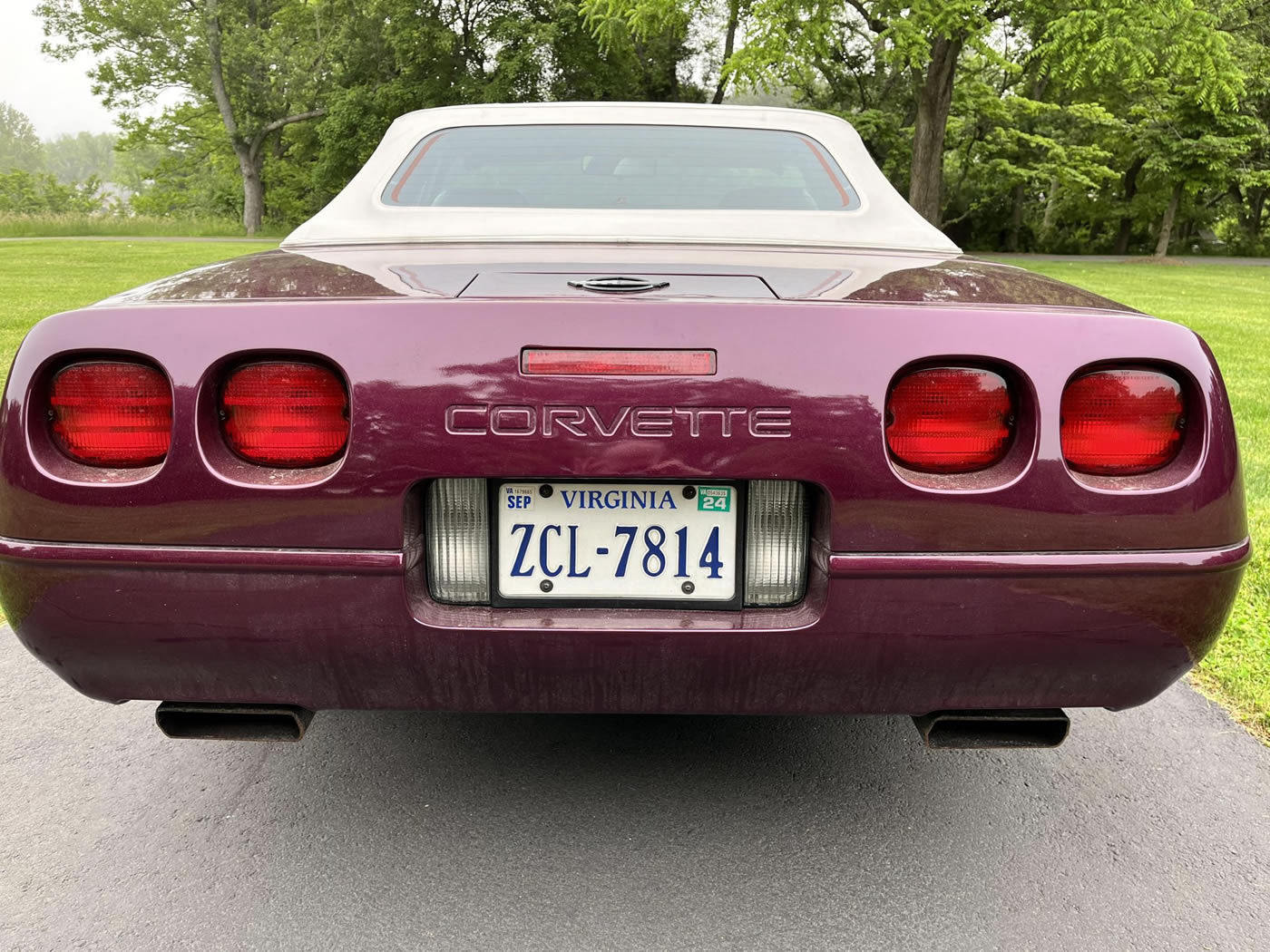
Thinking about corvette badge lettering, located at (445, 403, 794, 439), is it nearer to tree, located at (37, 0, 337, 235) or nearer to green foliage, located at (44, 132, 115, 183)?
tree, located at (37, 0, 337, 235)

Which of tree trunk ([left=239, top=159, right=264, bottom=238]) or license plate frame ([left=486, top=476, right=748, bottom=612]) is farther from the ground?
tree trunk ([left=239, top=159, right=264, bottom=238])

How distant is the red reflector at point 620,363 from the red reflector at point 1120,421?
2.00ft

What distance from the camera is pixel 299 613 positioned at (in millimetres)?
1537

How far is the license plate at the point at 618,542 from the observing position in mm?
1537

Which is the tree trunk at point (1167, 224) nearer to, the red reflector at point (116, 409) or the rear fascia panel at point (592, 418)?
the rear fascia panel at point (592, 418)

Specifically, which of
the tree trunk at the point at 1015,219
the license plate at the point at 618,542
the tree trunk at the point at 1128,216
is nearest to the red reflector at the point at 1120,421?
the license plate at the point at 618,542

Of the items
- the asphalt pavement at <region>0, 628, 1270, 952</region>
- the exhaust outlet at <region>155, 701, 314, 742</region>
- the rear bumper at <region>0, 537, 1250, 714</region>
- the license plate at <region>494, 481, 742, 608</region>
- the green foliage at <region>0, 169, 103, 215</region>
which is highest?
the green foliage at <region>0, 169, 103, 215</region>

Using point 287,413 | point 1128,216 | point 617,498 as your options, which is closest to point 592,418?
point 617,498

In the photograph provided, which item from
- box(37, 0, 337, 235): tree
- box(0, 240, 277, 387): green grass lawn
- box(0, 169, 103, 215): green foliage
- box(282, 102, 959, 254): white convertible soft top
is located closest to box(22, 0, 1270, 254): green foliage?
box(37, 0, 337, 235): tree

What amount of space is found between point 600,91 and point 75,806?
120 feet

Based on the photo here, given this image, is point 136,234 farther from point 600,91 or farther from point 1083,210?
point 1083,210

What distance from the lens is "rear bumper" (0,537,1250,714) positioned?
152 cm

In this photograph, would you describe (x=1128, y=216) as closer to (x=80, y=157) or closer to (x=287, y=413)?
(x=287, y=413)

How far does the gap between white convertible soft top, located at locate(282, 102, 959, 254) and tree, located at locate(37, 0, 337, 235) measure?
3494 cm
